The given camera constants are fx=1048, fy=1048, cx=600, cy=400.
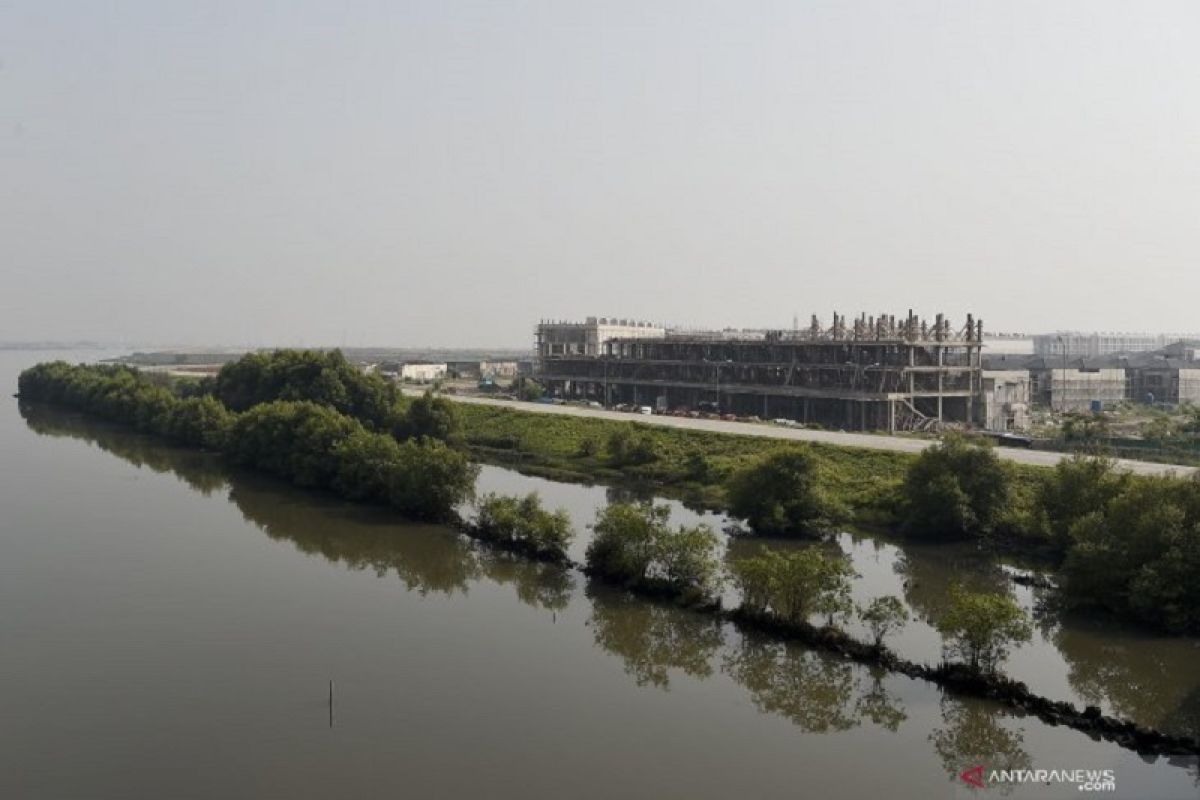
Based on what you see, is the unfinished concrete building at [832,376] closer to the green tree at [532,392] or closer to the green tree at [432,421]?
the green tree at [532,392]

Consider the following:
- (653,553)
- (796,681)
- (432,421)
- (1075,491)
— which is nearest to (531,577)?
(653,553)

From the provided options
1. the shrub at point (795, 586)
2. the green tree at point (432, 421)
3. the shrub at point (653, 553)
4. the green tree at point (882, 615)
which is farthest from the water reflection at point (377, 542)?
the green tree at point (882, 615)

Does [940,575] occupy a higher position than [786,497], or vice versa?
[786,497]

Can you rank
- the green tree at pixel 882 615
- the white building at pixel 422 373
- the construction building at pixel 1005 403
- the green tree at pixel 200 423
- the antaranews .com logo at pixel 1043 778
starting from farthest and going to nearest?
the white building at pixel 422 373 < the construction building at pixel 1005 403 < the green tree at pixel 200 423 < the green tree at pixel 882 615 < the antaranews .com logo at pixel 1043 778

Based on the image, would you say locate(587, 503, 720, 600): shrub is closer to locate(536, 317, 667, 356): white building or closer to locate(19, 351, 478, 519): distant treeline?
locate(19, 351, 478, 519): distant treeline

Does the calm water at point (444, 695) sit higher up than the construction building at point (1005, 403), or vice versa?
the construction building at point (1005, 403)

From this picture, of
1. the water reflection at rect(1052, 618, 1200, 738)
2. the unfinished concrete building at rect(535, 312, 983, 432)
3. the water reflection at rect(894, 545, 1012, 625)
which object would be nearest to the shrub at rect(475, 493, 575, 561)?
the water reflection at rect(894, 545, 1012, 625)

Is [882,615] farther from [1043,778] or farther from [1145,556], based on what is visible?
[1145,556]
